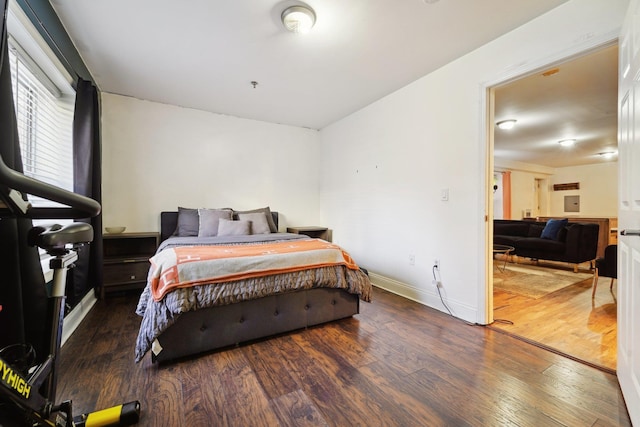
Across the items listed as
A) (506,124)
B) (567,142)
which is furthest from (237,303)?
(567,142)

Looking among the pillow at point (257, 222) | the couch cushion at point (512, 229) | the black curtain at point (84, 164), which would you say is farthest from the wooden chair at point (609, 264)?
the black curtain at point (84, 164)

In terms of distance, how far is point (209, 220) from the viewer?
11.5ft

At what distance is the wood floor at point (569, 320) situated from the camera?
1981 millimetres

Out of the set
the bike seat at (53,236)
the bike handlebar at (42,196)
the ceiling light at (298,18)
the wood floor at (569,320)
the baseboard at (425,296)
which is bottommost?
the wood floor at (569,320)

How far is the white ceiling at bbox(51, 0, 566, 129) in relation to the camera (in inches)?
76.0

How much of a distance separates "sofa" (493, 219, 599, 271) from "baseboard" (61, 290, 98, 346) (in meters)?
6.33

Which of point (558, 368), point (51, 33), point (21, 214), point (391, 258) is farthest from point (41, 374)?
point (391, 258)

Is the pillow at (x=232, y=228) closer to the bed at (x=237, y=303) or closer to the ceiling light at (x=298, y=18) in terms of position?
the bed at (x=237, y=303)

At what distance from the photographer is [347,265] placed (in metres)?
2.41

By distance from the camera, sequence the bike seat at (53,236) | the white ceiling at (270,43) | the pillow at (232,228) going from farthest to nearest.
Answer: the pillow at (232,228) → the white ceiling at (270,43) → the bike seat at (53,236)

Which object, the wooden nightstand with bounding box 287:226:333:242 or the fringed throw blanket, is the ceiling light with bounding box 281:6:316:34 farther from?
the wooden nightstand with bounding box 287:226:333:242

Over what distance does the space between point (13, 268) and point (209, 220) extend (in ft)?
7.29

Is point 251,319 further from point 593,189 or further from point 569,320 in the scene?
point 593,189

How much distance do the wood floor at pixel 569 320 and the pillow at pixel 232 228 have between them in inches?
107
